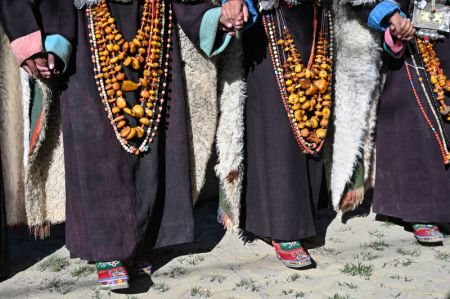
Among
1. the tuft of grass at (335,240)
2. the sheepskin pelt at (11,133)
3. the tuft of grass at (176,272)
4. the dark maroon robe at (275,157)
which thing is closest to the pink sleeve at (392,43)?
the dark maroon robe at (275,157)

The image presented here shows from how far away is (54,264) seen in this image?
11.0ft

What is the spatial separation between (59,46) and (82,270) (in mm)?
1162

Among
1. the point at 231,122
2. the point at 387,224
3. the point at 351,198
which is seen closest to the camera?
the point at 231,122

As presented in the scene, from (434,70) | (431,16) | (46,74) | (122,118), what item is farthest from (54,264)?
(431,16)

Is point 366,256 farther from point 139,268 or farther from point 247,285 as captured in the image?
point 139,268

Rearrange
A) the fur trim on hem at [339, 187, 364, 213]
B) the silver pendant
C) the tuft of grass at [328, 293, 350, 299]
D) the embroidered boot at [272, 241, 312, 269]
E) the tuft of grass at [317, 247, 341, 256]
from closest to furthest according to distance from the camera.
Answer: the silver pendant → the tuft of grass at [328, 293, 350, 299] → the embroidered boot at [272, 241, 312, 269] → the tuft of grass at [317, 247, 341, 256] → the fur trim on hem at [339, 187, 364, 213]

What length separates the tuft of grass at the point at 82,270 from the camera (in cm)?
325

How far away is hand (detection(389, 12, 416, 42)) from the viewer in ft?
10.6

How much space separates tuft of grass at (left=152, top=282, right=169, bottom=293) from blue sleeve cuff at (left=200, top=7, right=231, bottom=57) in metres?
1.11

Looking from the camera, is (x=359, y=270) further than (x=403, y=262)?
No

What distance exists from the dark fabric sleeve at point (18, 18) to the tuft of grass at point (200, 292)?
1.36m

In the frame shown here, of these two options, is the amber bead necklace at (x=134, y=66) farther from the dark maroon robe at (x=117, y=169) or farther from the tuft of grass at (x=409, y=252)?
the tuft of grass at (x=409, y=252)

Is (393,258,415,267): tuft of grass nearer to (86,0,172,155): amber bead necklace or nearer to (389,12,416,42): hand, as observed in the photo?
(389,12,416,42): hand

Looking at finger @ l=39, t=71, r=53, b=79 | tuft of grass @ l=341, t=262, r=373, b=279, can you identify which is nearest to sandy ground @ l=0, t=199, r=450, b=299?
tuft of grass @ l=341, t=262, r=373, b=279
